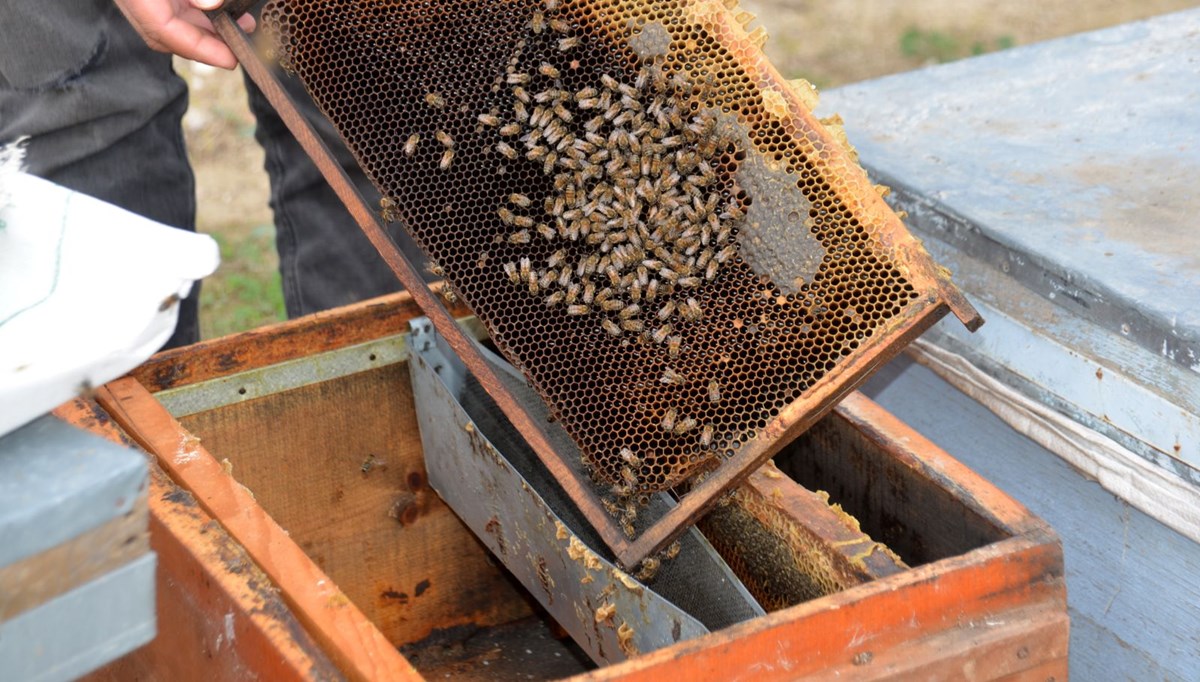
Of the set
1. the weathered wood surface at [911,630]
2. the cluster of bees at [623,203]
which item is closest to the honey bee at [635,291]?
the cluster of bees at [623,203]

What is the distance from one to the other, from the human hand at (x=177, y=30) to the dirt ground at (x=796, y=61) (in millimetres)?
2979

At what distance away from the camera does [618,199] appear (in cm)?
229

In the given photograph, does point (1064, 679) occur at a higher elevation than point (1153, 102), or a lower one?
lower

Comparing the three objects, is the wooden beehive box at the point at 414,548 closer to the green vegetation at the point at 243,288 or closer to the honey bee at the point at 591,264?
the honey bee at the point at 591,264

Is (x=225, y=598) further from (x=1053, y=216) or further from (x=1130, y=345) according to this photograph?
(x=1053, y=216)

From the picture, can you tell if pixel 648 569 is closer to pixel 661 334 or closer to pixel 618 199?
pixel 661 334

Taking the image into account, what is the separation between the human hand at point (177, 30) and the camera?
2586 millimetres

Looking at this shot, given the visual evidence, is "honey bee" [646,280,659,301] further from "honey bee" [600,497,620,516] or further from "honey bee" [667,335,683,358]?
"honey bee" [600,497,620,516]

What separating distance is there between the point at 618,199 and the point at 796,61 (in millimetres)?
6456

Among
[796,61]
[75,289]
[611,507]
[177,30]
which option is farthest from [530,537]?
[796,61]

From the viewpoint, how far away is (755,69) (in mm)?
2252

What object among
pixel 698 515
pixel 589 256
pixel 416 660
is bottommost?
pixel 416 660

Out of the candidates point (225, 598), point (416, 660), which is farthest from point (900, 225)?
point (416, 660)

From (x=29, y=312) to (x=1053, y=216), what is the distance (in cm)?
221
